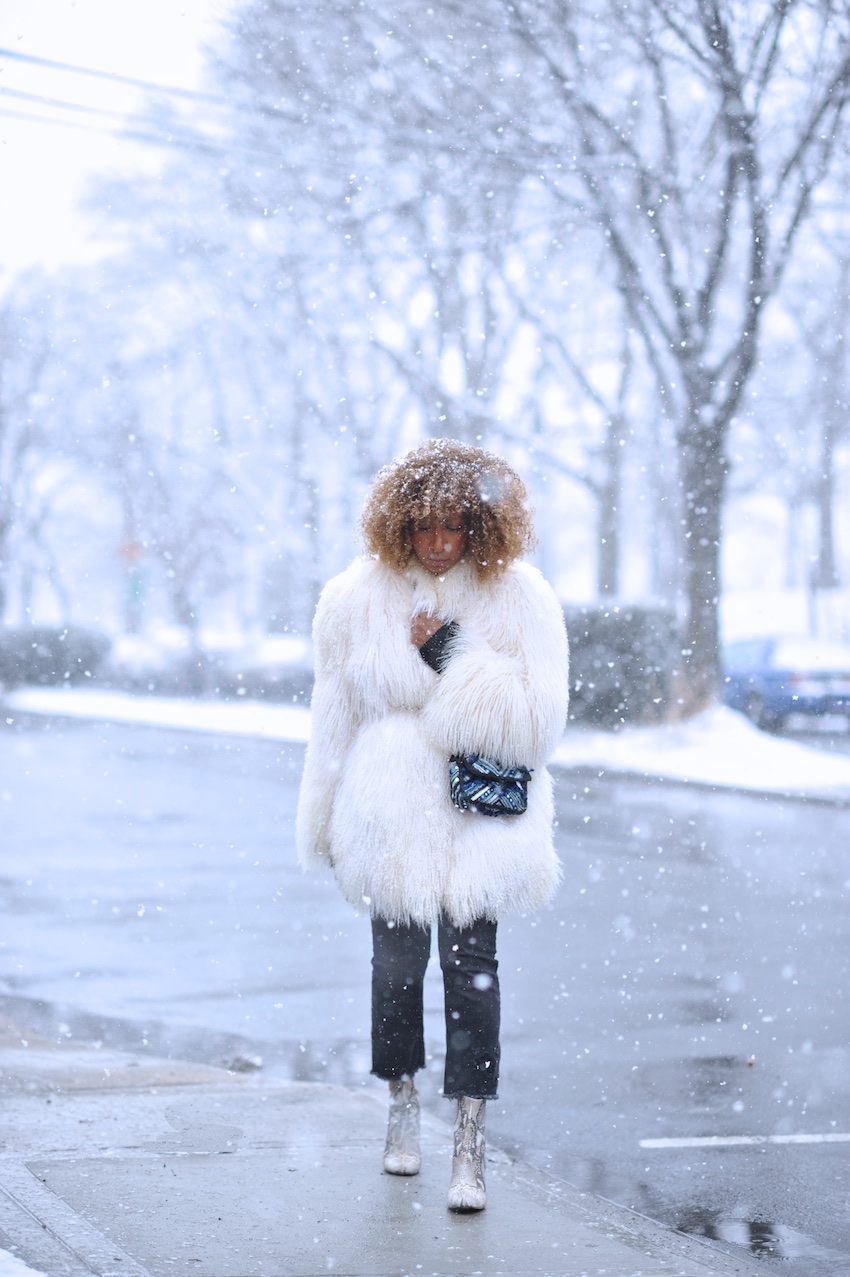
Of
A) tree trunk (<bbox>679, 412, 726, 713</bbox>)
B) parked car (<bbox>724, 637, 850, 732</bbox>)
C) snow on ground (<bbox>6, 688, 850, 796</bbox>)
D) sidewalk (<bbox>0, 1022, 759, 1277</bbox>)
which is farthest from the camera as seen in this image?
parked car (<bbox>724, 637, 850, 732</bbox>)

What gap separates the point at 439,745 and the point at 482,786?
0.13 meters

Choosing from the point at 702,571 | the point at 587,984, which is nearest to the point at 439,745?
the point at 587,984

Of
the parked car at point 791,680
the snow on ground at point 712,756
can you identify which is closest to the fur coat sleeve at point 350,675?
the snow on ground at point 712,756

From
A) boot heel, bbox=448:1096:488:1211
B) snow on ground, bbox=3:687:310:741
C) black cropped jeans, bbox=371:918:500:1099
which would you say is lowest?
snow on ground, bbox=3:687:310:741

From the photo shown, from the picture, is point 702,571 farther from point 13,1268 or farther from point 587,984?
point 13,1268

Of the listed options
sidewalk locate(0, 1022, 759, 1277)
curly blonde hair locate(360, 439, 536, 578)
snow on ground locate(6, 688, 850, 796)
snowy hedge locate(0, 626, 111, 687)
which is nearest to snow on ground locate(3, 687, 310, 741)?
snow on ground locate(6, 688, 850, 796)

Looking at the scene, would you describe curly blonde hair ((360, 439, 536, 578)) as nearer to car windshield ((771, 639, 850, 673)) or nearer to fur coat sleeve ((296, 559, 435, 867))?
fur coat sleeve ((296, 559, 435, 867))

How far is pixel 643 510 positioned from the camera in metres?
51.2

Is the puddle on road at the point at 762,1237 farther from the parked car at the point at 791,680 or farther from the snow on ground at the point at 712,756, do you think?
the parked car at the point at 791,680

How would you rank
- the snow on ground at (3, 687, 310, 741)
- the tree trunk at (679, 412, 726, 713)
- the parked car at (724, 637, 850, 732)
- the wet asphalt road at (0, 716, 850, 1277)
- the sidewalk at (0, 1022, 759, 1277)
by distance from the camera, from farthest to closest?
1. the snow on ground at (3, 687, 310, 741)
2. the parked car at (724, 637, 850, 732)
3. the tree trunk at (679, 412, 726, 713)
4. the wet asphalt road at (0, 716, 850, 1277)
5. the sidewalk at (0, 1022, 759, 1277)

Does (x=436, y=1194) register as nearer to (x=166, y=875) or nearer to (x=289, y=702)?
(x=166, y=875)

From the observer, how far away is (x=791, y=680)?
76.3 ft

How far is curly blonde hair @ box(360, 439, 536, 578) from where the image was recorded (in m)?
3.79

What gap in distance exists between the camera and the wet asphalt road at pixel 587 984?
419 centimetres
